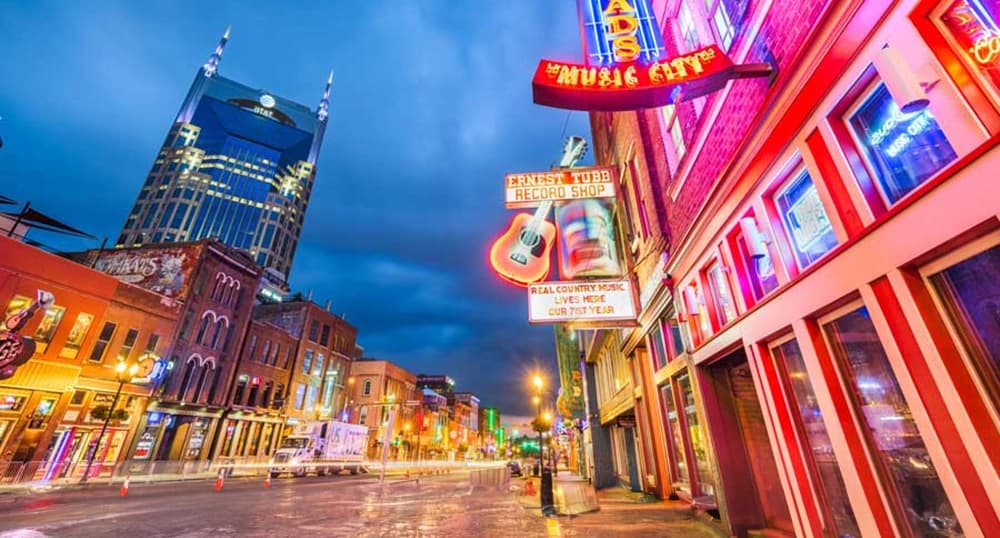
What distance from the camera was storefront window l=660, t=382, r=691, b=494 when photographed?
368 inches

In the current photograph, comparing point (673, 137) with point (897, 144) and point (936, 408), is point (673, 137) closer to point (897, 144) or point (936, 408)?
point (897, 144)

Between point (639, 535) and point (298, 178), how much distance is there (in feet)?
471

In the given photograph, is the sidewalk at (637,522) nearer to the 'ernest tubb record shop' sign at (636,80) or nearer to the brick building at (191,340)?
the 'ernest tubb record shop' sign at (636,80)

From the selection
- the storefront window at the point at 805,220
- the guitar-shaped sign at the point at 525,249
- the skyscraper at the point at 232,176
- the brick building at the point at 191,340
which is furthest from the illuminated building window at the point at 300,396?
the skyscraper at the point at 232,176

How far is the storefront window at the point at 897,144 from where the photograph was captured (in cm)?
310

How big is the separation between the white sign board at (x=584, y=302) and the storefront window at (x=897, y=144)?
631 cm

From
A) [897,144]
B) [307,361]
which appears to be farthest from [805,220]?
[307,361]

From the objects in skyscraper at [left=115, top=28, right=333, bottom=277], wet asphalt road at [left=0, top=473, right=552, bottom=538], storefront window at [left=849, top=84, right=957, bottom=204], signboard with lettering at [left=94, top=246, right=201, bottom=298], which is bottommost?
wet asphalt road at [left=0, top=473, right=552, bottom=538]

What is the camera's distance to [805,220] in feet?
15.8

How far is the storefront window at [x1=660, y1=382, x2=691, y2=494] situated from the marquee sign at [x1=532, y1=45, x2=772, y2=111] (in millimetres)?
7181

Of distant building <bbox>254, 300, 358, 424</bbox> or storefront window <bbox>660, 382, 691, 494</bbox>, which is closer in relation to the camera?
storefront window <bbox>660, 382, 691, 494</bbox>

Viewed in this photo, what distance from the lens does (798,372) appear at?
16.7ft

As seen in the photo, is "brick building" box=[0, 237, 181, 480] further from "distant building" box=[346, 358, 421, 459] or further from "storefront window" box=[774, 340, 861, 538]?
"storefront window" box=[774, 340, 861, 538]

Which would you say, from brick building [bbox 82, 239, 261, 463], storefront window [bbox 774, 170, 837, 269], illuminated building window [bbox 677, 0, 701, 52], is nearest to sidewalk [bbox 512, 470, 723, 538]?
storefront window [bbox 774, 170, 837, 269]
